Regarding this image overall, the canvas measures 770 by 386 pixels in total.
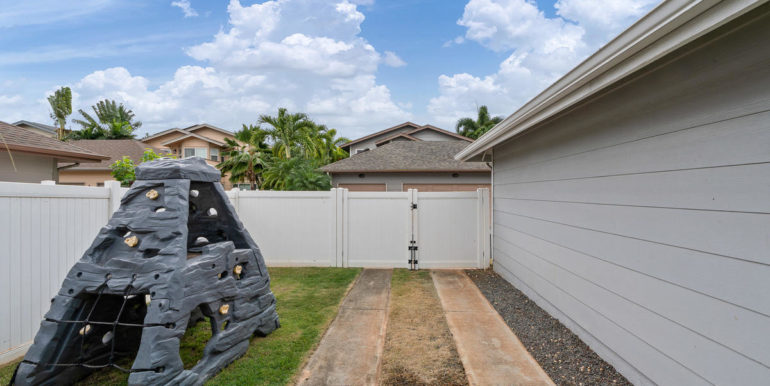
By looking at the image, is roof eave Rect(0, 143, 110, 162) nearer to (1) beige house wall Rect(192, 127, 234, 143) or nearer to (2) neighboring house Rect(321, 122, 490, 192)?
(2) neighboring house Rect(321, 122, 490, 192)

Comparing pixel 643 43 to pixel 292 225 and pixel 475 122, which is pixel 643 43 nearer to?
pixel 292 225

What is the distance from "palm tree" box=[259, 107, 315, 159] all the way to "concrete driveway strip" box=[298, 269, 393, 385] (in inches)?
521

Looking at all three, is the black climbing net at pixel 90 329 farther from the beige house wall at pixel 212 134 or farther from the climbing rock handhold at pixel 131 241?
the beige house wall at pixel 212 134

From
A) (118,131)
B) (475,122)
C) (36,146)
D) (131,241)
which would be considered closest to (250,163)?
(36,146)

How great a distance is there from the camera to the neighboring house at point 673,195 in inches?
78.4

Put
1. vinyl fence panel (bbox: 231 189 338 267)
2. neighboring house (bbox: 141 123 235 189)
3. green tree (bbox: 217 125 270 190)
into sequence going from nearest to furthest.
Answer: vinyl fence panel (bbox: 231 189 338 267), green tree (bbox: 217 125 270 190), neighboring house (bbox: 141 123 235 189)

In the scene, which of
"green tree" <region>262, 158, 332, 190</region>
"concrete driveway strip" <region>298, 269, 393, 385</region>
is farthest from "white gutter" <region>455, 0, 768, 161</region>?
"green tree" <region>262, 158, 332, 190</region>

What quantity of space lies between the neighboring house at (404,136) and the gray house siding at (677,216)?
1814cm

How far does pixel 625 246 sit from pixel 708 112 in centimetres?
134

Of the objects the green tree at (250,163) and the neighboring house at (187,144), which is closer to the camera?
the green tree at (250,163)

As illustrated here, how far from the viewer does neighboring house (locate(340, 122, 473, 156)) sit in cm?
2241

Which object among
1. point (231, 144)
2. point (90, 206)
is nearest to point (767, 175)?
point (90, 206)

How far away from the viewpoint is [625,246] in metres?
3.21

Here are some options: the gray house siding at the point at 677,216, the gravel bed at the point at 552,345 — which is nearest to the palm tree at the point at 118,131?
the gravel bed at the point at 552,345
